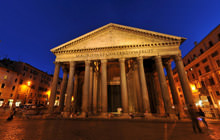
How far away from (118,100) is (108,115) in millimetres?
7990

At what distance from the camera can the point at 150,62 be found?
2027 cm

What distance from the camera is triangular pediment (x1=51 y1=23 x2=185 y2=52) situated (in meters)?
15.2

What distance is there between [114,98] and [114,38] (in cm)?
1125

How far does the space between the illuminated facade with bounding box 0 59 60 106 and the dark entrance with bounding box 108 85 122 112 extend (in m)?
19.3

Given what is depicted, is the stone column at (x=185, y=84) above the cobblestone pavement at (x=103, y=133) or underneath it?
above

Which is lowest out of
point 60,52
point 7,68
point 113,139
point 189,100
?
point 113,139

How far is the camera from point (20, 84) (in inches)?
1316

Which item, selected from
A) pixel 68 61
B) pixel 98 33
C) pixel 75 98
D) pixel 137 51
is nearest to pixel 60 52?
pixel 68 61

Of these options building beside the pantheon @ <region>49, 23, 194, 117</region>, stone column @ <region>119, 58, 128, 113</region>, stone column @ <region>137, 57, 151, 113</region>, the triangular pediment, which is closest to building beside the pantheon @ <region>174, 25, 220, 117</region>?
building beside the pantheon @ <region>49, 23, 194, 117</region>

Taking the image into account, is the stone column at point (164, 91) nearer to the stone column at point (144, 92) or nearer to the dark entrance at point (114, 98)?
the stone column at point (144, 92)

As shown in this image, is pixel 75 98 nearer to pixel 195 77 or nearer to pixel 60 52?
pixel 60 52

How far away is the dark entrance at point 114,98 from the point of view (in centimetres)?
1989

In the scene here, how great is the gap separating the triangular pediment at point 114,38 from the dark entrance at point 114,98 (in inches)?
364

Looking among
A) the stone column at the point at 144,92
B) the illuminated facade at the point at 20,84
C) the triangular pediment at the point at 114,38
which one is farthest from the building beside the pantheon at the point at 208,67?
the illuminated facade at the point at 20,84
